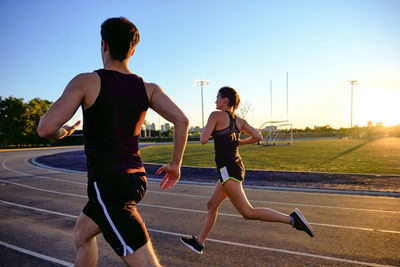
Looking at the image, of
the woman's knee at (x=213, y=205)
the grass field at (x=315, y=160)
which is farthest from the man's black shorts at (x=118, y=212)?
the grass field at (x=315, y=160)

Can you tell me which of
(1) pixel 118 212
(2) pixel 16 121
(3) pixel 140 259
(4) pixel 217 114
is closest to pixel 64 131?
(1) pixel 118 212

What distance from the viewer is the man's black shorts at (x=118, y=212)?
5.15 ft

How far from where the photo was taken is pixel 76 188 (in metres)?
9.14

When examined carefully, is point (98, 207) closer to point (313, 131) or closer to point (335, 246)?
point (335, 246)

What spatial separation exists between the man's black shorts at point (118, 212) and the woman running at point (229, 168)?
194 cm

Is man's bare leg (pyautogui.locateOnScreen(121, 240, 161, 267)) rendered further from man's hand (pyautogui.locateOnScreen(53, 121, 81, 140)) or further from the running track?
the running track

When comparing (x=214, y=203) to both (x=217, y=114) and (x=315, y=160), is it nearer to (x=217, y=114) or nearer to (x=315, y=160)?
(x=217, y=114)

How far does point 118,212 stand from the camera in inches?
63.2

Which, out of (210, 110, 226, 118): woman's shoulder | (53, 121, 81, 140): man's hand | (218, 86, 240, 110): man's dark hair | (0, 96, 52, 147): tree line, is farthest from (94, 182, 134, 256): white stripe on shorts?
(0, 96, 52, 147): tree line

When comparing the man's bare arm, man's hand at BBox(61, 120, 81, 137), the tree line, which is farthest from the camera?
the tree line

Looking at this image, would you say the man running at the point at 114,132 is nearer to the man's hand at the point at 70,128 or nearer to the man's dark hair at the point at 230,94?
the man's hand at the point at 70,128

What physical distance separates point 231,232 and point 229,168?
6.07 feet

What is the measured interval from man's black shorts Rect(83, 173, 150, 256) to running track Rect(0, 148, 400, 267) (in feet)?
7.42

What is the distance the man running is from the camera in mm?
1549
